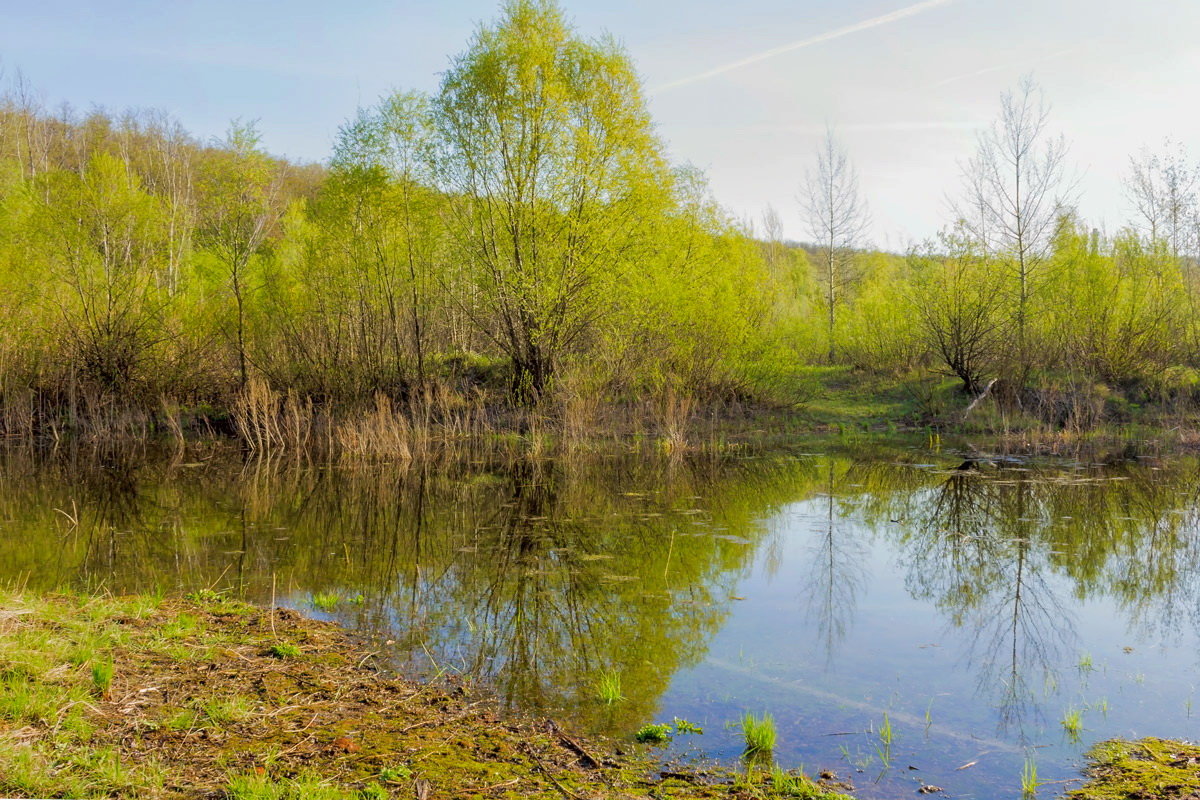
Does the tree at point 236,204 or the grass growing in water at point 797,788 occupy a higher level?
the tree at point 236,204

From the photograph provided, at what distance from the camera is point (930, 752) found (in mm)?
3891

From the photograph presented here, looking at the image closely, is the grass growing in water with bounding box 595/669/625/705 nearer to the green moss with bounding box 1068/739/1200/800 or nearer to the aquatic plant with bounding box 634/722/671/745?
the aquatic plant with bounding box 634/722/671/745

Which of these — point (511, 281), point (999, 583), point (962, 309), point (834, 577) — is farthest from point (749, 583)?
point (962, 309)

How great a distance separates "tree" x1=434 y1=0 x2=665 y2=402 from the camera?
1659 cm

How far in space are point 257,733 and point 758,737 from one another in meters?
2.46

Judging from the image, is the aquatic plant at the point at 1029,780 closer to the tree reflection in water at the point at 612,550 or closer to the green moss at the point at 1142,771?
the green moss at the point at 1142,771

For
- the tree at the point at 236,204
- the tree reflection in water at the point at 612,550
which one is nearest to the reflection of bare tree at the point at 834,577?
the tree reflection in water at the point at 612,550

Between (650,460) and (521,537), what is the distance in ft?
21.0

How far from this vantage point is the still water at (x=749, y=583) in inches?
170

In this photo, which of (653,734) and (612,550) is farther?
(612,550)

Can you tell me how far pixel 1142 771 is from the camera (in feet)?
11.9

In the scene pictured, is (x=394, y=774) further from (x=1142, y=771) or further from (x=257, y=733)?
(x=1142, y=771)

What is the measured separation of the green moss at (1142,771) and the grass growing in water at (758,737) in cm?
133

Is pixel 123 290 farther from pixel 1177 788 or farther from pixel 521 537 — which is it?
pixel 1177 788
